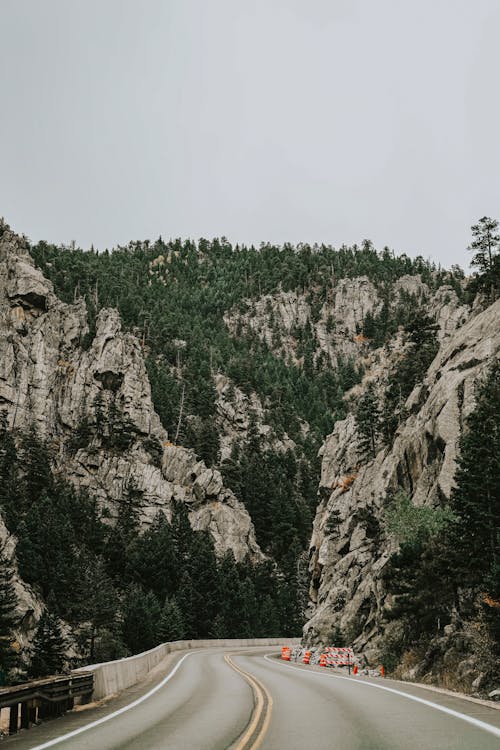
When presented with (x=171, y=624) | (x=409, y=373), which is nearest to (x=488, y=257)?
(x=409, y=373)

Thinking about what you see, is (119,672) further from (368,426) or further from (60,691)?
(368,426)

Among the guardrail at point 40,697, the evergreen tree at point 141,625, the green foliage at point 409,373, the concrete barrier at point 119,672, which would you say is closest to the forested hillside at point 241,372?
the green foliage at point 409,373

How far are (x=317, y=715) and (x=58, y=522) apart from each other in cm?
6868

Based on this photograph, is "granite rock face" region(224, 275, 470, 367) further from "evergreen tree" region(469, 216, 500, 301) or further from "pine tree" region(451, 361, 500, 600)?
"pine tree" region(451, 361, 500, 600)

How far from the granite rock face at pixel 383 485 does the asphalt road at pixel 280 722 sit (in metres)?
22.7

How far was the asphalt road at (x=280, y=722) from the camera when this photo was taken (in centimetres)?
914

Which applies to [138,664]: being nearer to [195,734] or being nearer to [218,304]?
[195,734]

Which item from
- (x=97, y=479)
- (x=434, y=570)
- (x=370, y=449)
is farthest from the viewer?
(x=97, y=479)

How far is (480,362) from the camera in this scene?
4369 cm

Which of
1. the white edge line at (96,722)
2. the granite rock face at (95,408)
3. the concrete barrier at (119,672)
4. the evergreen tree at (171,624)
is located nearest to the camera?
the white edge line at (96,722)

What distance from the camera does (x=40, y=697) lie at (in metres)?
12.0

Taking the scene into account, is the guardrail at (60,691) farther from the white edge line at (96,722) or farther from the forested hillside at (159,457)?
the forested hillside at (159,457)

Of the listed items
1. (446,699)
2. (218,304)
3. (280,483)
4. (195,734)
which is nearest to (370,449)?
(280,483)

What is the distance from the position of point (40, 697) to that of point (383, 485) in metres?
48.5
